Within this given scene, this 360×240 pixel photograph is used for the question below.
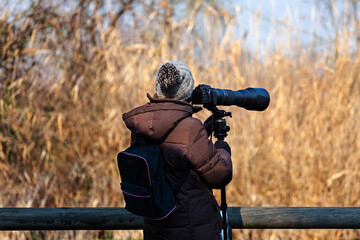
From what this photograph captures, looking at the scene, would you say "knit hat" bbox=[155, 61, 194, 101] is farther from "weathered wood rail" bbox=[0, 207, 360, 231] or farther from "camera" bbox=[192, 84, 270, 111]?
"weathered wood rail" bbox=[0, 207, 360, 231]

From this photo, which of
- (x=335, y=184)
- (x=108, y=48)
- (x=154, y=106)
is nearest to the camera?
(x=154, y=106)

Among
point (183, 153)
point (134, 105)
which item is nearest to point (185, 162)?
point (183, 153)

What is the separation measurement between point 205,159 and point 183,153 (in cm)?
9

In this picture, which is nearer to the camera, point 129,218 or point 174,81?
point 174,81

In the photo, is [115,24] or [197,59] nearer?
[197,59]

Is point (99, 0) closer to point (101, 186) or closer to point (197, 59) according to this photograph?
point (197, 59)

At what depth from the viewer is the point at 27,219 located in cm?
261

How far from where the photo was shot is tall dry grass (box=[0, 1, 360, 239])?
435 cm

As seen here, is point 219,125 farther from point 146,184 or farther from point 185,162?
point 146,184

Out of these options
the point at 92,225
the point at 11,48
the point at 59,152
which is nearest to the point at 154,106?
the point at 92,225

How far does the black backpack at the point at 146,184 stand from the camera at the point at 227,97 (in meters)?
0.37

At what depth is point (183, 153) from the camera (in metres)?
1.82

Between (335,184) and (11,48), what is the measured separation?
12.4 feet

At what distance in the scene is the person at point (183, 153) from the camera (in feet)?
5.94
